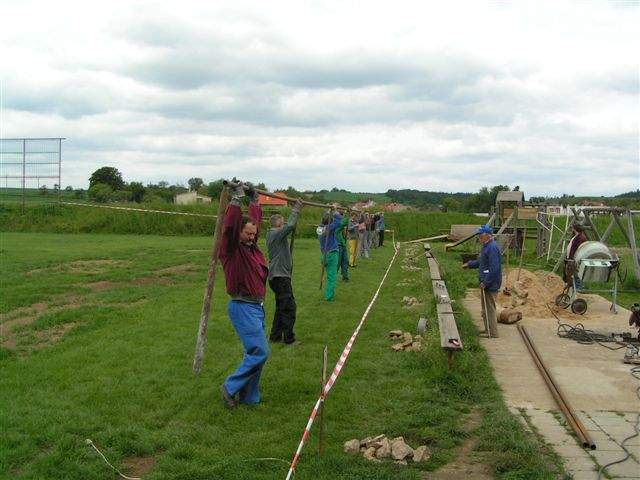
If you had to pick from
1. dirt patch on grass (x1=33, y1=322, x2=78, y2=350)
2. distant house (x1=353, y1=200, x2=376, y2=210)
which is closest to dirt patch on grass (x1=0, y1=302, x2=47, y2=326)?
dirt patch on grass (x1=33, y1=322, x2=78, y2=350)

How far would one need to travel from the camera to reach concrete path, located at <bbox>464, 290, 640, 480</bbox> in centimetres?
552

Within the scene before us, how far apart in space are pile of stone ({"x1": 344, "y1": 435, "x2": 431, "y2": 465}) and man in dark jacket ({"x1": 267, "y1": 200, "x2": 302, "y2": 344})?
164 inches

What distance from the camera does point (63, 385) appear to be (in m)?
7.15

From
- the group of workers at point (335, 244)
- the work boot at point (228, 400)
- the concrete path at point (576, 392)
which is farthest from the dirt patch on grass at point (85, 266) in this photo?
the work boot at point (228, 400)

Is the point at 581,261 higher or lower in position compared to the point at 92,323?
higher

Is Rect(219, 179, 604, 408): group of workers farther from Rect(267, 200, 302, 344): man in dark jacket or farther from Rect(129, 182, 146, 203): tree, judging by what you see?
Rect(129, 182, 146, 203): tree

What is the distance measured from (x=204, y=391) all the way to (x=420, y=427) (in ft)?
7.74

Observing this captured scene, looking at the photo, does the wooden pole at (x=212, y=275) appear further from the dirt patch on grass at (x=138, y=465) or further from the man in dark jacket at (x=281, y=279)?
the man in dark jacket at (x=281, y=279)

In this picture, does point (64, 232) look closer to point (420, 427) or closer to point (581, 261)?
point (581, 261)

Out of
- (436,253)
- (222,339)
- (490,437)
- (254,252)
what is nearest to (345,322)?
(222,339)

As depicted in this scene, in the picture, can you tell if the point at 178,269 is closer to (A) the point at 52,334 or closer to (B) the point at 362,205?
(A) the point at 52,334

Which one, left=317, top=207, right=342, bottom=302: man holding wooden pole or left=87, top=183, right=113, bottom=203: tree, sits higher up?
left=87, top=183, right=113, bottom=203: tree

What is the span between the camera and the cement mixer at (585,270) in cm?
1314

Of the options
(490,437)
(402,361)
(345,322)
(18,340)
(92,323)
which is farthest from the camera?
(345,322)
